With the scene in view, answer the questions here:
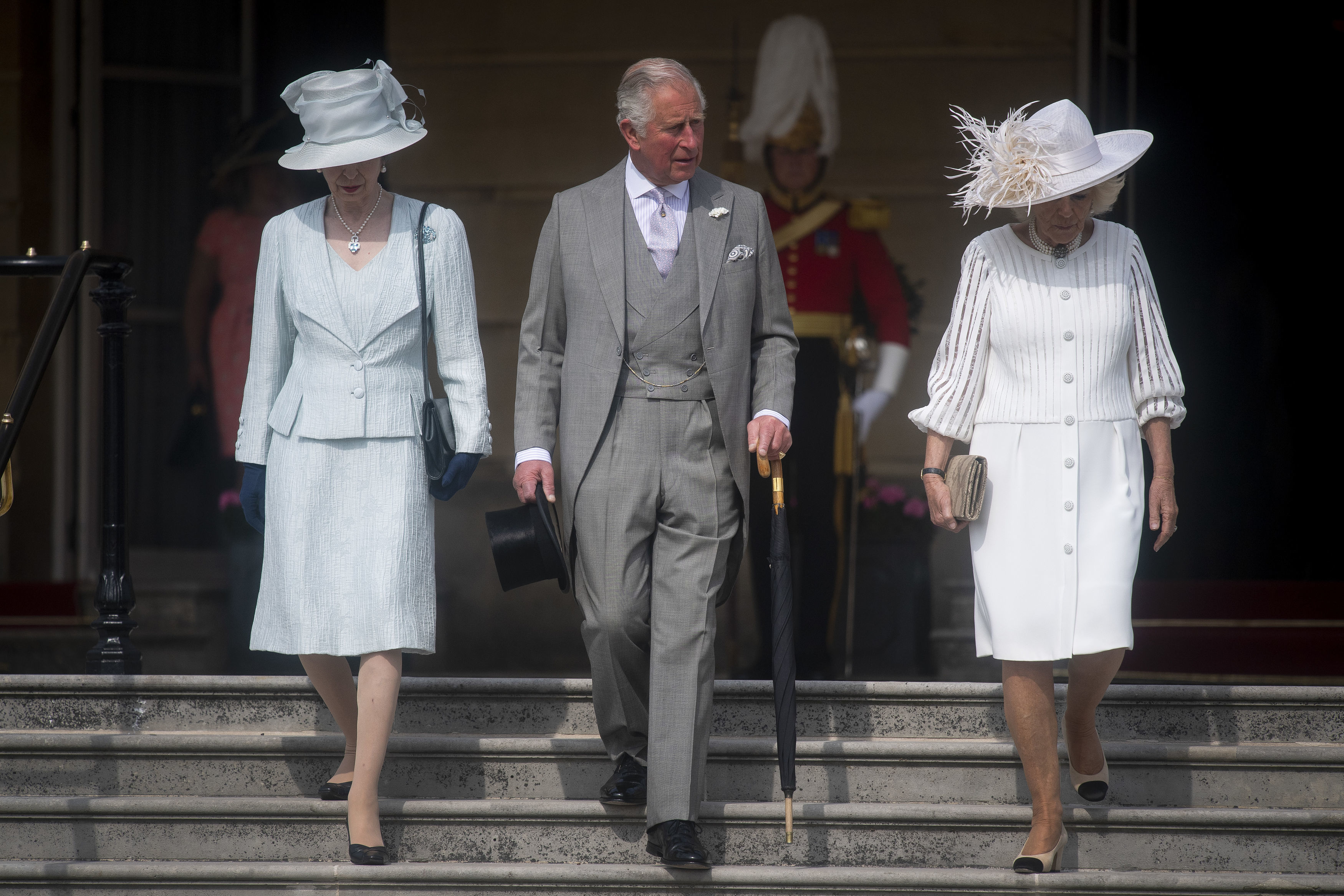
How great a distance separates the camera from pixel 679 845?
12.6 feet

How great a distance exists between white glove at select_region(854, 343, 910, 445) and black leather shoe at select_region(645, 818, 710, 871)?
236 centimetres

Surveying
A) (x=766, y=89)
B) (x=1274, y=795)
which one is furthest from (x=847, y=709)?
(x=766, y=89)

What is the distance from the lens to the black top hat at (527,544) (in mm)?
3943

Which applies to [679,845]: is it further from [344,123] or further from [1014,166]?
[344,123]

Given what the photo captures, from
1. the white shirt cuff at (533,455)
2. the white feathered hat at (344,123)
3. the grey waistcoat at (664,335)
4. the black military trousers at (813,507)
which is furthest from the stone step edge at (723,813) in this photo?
the white feathered hat at (344,123)

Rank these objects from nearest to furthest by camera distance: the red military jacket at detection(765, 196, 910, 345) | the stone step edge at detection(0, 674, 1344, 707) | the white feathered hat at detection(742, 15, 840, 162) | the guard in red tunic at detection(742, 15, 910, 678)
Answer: the stone step edge at detection(0, 674, 1344, 707)
the guard in red tunic at detection(742, 15, 910, 678)
the red military jacket at detection(765, 196, 910, 345)
the white feathered hat at detection(742, 15, 840, 162)

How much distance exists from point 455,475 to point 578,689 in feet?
2.73

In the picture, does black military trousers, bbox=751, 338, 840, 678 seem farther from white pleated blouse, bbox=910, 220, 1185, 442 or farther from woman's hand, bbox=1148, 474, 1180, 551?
woman's hand, bbox=1148, 474, 1180, 551

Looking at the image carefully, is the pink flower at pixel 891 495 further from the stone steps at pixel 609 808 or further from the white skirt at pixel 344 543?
the white skirt at pixel 344 543

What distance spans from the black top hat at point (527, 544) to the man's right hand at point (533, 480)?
0.01 m

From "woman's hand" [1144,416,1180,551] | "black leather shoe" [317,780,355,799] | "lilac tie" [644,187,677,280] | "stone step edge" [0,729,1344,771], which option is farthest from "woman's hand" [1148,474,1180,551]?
"black leather shoe" [317,780,355,799]

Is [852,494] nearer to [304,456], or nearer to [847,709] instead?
[847,709]

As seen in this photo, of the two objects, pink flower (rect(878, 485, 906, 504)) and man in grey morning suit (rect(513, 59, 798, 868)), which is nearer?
man in grey morning suit (rect(513, 59, 798, 868))

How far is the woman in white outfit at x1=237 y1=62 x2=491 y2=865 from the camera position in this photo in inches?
157
